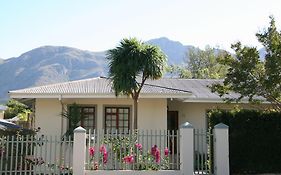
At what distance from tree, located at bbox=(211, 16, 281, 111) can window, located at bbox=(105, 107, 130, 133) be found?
5469 millimetres

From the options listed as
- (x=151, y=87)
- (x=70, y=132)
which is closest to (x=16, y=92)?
(x=70, y=132)

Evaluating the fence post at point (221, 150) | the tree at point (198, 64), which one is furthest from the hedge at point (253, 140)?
the tree at point (198, 64)

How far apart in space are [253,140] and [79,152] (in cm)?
554

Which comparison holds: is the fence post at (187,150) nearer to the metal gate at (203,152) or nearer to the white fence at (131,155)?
the white fence at (131,155)

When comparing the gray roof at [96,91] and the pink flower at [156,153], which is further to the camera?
the gray roof at [96,91]

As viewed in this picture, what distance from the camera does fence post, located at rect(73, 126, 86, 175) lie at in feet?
42.1

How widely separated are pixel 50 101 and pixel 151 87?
4.52 meters

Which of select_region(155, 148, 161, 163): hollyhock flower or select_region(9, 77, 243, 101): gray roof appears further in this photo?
select_region(9, 77, 243, 101): gray roof

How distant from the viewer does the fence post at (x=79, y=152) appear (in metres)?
12.8

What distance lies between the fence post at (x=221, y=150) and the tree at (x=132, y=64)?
13.4 feet

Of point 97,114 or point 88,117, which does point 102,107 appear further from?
point 88,117

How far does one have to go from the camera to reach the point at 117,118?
18.8m

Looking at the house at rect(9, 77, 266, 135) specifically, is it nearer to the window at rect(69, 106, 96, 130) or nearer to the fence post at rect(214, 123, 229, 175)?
the window at rect(69, 106, 96, 130)

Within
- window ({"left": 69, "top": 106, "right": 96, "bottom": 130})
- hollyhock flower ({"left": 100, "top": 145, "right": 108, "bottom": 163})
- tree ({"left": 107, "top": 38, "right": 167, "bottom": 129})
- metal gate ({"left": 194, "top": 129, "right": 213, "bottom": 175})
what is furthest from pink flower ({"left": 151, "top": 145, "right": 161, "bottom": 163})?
window ({"left": 69, "top": 106, "right": 96, "bottom": 130})
